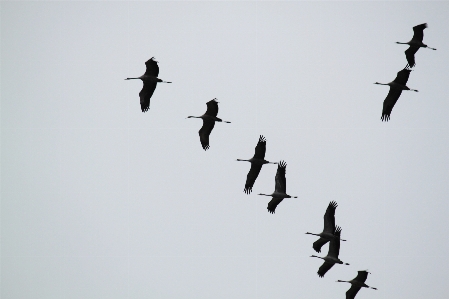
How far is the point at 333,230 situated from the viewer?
43031 millimetres

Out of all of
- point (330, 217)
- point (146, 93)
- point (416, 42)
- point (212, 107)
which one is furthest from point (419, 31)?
point (146, 93)

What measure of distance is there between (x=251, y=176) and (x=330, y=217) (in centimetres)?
473

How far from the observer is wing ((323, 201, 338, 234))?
42.4 metres

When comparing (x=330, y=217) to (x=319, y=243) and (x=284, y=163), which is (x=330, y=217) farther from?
(x=284, y=163)

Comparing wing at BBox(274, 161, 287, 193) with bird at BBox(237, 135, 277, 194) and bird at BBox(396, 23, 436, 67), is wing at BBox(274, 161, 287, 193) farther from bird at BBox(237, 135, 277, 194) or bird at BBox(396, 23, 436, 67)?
bird at BBox(396, 23, 436, 67)

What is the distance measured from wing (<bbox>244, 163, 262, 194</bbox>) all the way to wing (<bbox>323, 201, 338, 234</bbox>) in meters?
4.22

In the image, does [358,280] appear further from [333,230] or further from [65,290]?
[65,290]

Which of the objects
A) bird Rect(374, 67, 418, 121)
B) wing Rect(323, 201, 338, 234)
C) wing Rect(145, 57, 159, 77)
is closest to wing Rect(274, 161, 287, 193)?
wing Rect(323, 201, 338, 234)

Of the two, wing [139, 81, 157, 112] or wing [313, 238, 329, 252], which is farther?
wing [139, 81, 157, 112]

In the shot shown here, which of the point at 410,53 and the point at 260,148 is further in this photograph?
the point at 260,148

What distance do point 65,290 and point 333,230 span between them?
90.5 meters

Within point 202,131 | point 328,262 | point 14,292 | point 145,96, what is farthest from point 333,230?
point 14,292

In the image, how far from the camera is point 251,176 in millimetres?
45250

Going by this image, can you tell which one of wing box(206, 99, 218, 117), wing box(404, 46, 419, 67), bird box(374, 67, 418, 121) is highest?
wing box(404, 46, 419, 67)
